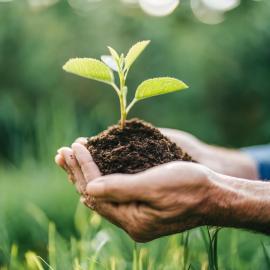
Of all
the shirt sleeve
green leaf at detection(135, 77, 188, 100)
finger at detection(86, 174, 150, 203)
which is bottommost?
the shirt sleeve

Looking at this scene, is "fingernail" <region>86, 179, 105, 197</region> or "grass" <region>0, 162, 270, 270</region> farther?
"grass" <region>0, 162, 270, 270</region>

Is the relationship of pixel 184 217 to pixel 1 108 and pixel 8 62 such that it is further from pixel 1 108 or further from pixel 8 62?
pixel 8 62

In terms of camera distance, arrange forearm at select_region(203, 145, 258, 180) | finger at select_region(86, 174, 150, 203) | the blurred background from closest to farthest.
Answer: finger at select_region(86, 174, 150, 203) < forearm at select_region(203, 145, 258, 180) < the blurred background

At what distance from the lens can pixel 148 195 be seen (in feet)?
4.15

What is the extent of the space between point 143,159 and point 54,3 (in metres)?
3.01

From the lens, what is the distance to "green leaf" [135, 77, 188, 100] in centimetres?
145

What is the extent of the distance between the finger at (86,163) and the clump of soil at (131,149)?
0.06 ft

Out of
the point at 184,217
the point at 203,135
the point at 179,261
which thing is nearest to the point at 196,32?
the point at 203,135

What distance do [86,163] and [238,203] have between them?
0.45m

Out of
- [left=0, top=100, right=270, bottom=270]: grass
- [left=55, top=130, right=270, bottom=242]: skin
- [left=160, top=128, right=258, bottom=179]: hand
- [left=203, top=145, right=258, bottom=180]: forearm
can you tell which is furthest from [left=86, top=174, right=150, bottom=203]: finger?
[left=203, top=145, right=258, bottom=180]: forearm

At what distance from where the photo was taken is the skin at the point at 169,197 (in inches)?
49.7

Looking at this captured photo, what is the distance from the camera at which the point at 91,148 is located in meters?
1.53

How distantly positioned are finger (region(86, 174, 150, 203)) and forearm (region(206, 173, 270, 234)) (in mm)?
215

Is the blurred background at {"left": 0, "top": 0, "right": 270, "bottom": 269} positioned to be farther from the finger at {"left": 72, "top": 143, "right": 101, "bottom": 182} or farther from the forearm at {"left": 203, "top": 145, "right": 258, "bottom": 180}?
the finger at {"left": 72, "top": 143, "right": 101, "bottom": 182}
